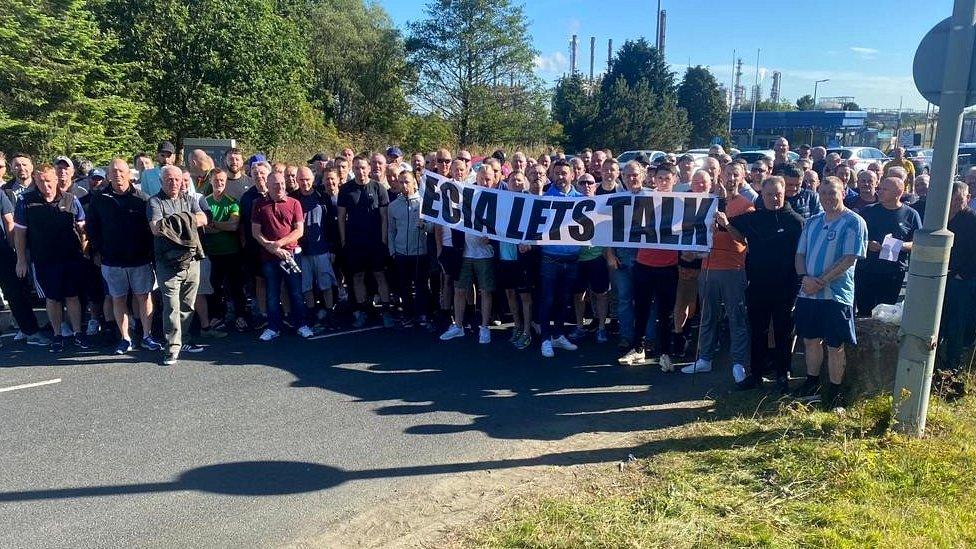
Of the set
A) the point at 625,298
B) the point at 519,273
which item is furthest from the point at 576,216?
the point at 625,298

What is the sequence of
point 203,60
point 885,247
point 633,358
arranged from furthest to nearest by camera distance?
point 203,60, point 633,358, point 885,247

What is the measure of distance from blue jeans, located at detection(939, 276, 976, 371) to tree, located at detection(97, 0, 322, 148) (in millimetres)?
25303

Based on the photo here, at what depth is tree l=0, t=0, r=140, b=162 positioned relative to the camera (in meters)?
19.0

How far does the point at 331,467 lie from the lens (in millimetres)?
4844

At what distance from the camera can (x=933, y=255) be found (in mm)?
4848

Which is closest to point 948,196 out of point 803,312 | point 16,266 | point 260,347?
point 803,312

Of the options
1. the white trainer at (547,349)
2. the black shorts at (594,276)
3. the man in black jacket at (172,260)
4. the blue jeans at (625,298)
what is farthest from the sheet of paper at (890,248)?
the man in black jacket at (172,260)

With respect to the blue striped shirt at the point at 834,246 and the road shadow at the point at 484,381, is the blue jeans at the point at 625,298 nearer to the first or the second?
Result: the road shadow at the point at 484,381

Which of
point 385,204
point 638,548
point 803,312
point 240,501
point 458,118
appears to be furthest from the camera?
point 458,118

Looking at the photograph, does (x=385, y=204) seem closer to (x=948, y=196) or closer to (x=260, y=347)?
(x=260, y=347)

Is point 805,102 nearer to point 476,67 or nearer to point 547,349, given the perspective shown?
point 476,67

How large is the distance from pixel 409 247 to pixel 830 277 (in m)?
4.85

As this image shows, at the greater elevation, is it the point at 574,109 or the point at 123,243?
the point at 574,109

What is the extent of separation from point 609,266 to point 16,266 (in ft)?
22.4
